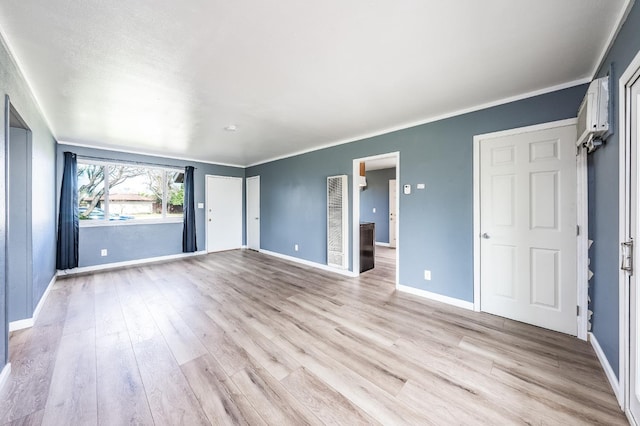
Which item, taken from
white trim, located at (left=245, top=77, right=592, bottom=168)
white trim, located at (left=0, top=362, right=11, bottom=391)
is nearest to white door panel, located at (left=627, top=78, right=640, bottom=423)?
white trim, located at (left=245, top=77, right=592, bottom=168)

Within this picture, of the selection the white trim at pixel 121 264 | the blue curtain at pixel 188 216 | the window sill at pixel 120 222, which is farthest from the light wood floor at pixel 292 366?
the blue curtain at pixel 188 216

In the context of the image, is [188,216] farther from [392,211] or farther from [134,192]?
[392,211]

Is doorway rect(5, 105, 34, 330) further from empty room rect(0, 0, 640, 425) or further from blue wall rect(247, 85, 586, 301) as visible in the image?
blue wall rect(247, 85, 586, 301)

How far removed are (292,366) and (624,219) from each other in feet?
7.78

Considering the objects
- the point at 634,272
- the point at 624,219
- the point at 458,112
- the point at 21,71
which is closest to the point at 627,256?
the point at 634,272

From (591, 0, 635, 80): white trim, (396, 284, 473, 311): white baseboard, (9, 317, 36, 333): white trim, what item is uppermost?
(591, 0, 635, 80): white trim

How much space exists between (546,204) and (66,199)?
687 centimetres

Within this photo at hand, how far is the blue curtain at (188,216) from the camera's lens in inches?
222

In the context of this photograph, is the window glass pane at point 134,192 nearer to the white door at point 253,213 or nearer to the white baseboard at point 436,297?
the white door at point 253,213

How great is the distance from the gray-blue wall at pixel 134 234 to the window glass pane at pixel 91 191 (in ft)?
0.76

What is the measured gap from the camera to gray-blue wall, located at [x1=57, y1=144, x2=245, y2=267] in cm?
452

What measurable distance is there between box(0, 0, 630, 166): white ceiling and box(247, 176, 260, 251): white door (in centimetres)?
342

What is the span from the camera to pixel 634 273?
4.47ft

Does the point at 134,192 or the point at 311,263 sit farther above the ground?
the point at 134,192
